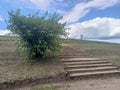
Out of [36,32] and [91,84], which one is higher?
[36,32]

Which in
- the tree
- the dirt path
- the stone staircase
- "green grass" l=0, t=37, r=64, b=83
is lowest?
the dirt path

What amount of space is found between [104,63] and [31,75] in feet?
13.5

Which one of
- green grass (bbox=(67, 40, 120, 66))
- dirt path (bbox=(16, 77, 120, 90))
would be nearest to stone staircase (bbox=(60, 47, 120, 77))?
dirt path (bbox=(16, 77, 120, 90))

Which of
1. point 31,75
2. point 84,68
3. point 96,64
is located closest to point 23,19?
point 31,75

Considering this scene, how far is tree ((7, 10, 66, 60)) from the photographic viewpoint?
629 centimetres

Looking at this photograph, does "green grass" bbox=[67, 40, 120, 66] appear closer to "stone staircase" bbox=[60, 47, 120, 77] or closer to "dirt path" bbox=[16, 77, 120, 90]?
"stone staircase" bbox=[60, 47, 120, 77]

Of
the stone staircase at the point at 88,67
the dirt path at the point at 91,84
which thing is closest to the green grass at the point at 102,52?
the stone staircase at the point at 88,67

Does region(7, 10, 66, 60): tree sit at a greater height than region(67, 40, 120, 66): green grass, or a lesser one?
greater

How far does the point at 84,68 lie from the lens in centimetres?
688

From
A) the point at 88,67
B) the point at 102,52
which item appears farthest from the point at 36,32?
the point at 102,52

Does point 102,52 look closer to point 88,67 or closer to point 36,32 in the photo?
point 88,67

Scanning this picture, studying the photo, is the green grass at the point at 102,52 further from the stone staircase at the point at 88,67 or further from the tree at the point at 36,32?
the tree at the point at 36,32

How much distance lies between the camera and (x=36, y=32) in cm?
652

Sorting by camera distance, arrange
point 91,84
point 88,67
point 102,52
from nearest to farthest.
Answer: point 91,84
point 88,67
point 102,52
